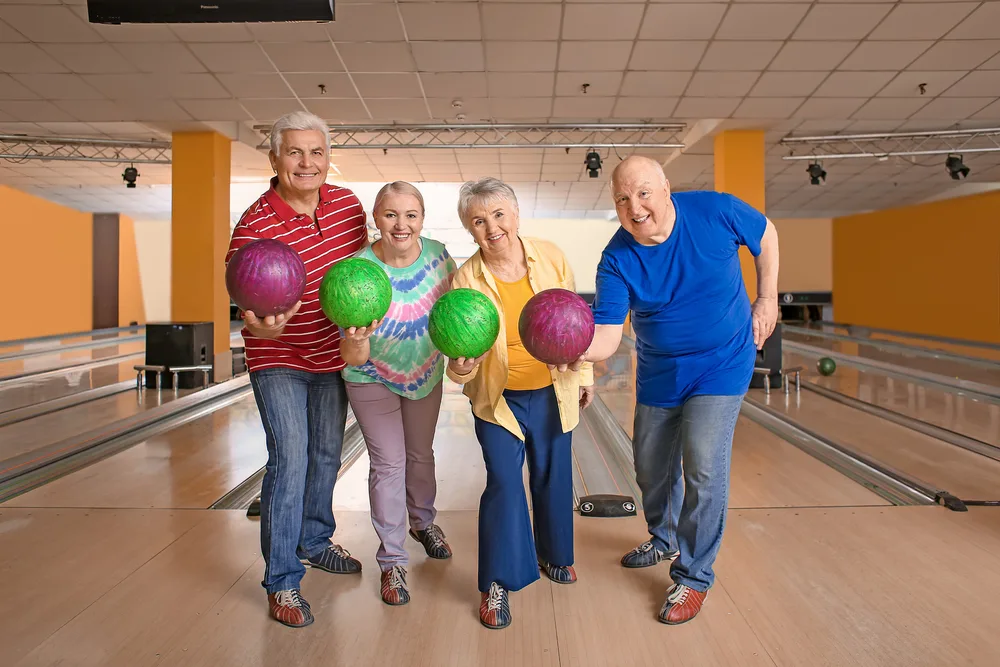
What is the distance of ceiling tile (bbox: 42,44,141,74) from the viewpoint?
15.2 feet

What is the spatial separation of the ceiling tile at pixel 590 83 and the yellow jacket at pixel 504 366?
12.9 ft

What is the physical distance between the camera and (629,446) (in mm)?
3842

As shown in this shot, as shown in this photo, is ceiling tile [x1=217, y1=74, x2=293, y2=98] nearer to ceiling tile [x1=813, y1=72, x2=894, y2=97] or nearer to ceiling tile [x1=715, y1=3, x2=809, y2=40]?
ceiling tile [x1=715, y1=3, x2=809, y2=40]

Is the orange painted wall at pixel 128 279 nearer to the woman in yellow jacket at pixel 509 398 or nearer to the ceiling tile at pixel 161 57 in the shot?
the ceiling tile at pixel 161 57

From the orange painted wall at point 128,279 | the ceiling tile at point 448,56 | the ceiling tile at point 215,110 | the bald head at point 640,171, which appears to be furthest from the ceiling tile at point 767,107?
the orange painted wall at point 128,279

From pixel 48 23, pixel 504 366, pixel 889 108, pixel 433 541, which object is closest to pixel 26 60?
pixel 48 23

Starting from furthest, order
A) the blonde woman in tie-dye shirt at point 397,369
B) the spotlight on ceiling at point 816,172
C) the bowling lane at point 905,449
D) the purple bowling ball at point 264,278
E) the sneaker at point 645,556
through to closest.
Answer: the spotlight on ceiling at point 816,172
the bowling lane at point 905,449
the sneaker at point 645,556
the blonde woman in tie-dye shirt at point 397,369
the purple bowling ball at point 264,278

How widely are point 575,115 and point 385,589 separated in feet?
18.1

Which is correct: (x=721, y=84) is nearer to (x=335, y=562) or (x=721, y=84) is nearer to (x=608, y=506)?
(x=608, y=506)

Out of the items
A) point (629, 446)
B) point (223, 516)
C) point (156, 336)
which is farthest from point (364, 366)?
point (156, 336)

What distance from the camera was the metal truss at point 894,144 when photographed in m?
7.79

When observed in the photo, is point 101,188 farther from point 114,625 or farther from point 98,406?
point 114,625

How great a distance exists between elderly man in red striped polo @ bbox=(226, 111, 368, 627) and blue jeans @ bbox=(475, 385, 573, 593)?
1.62ft

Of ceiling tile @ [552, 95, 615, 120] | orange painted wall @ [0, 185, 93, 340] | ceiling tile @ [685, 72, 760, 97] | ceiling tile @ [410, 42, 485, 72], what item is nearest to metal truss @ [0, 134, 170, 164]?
orange painted wall @ [0, 185, 93, 340]
